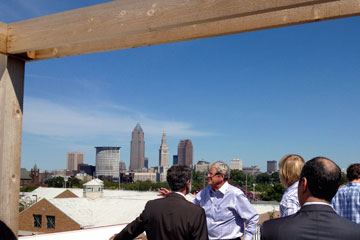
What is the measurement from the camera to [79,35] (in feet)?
9.32

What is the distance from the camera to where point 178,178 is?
2.89 metres

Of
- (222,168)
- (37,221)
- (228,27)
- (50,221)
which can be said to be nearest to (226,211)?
(222,168)

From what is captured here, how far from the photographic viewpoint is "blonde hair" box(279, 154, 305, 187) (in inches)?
123

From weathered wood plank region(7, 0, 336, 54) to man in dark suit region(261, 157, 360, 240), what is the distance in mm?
929

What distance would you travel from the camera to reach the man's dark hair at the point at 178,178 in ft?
9.42

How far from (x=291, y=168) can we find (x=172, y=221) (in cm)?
105

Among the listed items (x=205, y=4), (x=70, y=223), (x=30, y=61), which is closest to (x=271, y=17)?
(x=205, y=4)

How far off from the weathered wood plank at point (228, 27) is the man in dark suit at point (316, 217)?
88 centimetres

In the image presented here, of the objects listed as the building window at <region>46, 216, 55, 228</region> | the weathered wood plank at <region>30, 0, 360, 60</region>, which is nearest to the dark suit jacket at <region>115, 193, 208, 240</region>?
the weathered wood plank at <region>30, 0, 360, 60</region>

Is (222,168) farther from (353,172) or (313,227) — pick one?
(313,227)

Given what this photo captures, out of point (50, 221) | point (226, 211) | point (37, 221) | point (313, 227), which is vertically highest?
point (313, 227)

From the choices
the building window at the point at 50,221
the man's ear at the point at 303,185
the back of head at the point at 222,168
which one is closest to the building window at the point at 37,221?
the building window at the point at 50,221

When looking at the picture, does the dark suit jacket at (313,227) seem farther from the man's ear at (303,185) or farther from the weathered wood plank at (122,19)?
the weathered wood plank at (122,19)

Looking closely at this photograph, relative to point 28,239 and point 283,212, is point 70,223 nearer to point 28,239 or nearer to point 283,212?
point 28,239
